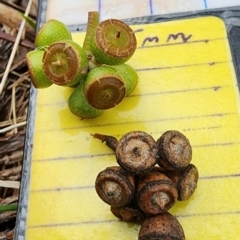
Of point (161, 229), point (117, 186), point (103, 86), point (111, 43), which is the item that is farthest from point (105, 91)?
point (161, 229)

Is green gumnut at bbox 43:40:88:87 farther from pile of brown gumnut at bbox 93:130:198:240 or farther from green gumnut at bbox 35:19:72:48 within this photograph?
pile of brown gumnut at bbox 93:130:198:240

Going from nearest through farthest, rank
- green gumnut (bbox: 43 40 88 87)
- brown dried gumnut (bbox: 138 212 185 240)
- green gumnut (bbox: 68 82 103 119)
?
brown dried gumnut (bbox: 138 212 185 240) → green gumnut (bbox: 43 40 88 87) → green gumnut (bbox: 68 82 103 119)

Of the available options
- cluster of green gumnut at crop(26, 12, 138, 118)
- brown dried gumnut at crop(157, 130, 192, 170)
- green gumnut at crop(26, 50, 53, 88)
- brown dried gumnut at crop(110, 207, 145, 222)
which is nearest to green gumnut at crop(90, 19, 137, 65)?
cluster of green gumnut at crop(26, 12, 138, 118)

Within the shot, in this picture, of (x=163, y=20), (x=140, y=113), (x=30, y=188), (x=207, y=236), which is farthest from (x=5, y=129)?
(x=207, y=236)

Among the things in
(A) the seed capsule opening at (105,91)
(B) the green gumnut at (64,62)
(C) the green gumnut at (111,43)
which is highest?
(C) the green gumnut at (111,43)

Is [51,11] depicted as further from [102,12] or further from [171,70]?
[171,70]

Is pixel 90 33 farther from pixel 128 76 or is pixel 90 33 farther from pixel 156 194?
pixel 156 194

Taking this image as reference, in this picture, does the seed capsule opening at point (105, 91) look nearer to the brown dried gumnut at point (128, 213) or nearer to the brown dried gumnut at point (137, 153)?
the brown dried gumnut at point (137, 153)

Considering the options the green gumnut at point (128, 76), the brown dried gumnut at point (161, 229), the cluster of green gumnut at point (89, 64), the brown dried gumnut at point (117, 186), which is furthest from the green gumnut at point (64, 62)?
the brown dried gumnut at point (161, 229)
